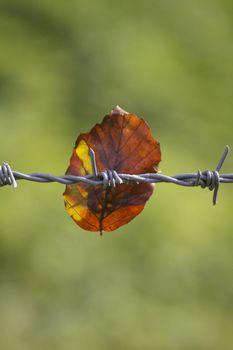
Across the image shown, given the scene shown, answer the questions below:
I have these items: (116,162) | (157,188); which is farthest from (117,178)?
(157,188)

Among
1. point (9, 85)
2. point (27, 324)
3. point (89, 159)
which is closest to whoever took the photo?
point (89, 159)

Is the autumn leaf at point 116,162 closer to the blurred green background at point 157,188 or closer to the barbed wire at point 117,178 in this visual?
the barbed wire at point 117,178

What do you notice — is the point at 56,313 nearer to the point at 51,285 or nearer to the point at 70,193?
the point at 51,285

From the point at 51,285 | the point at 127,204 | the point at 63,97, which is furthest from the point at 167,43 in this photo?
the point at 127,204

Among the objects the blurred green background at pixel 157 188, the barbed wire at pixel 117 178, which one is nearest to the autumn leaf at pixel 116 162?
the barbed wire at pixel 117 178

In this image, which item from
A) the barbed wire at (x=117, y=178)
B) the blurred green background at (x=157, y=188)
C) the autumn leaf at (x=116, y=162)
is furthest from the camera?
the blurred green background at (x=157, y=188)

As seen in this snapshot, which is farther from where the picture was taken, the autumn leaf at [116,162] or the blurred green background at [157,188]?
the blurred green background at [157,188]

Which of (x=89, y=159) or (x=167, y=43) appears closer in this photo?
(x=89, y=159)

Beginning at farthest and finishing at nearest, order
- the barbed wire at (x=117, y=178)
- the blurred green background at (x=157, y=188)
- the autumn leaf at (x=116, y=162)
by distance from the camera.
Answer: the blurred green background at (x=157, y=188), the autumn leaf at (x=116, y=162), the barbed wire at (x=117, y=178)

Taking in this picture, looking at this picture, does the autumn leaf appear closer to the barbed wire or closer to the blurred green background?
the barbed wire
